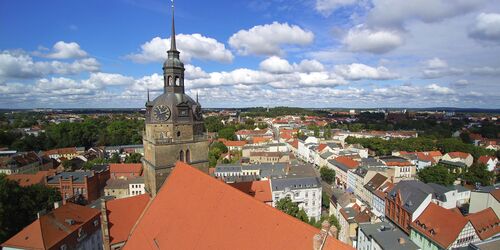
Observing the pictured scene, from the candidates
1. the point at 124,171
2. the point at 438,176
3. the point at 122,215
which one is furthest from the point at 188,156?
the point at 438,176

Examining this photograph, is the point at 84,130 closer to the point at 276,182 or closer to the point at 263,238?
the point at 276,182

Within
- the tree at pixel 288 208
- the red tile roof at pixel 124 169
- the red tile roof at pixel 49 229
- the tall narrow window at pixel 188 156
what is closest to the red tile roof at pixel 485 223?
the tree at pixel 288 208

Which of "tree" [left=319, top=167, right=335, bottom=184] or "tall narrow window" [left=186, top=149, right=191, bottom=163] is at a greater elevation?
"tall narrow window" [left=186, top=149, right=191, bottom=163]

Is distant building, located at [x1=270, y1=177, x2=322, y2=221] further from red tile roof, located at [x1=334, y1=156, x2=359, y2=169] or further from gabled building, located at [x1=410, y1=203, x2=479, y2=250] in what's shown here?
red tile roof, located at [x1=334, y1=156, x2=359, y2=169]

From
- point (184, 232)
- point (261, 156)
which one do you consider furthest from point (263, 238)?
point (261, 156)

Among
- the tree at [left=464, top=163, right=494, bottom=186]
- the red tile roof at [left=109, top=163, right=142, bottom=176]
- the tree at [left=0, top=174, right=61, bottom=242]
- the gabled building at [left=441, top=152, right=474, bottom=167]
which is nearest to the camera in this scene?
the tree at [left=0, top=174, right=61, bottom=242]

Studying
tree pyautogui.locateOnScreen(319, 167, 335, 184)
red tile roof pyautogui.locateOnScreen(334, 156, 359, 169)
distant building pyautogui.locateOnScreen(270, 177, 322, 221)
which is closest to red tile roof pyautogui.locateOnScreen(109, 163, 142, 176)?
distant building pyautogui.locateOnScreen(270, 177, 322, 221)

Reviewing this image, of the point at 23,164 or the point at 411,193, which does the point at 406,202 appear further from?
the point at 23,164
